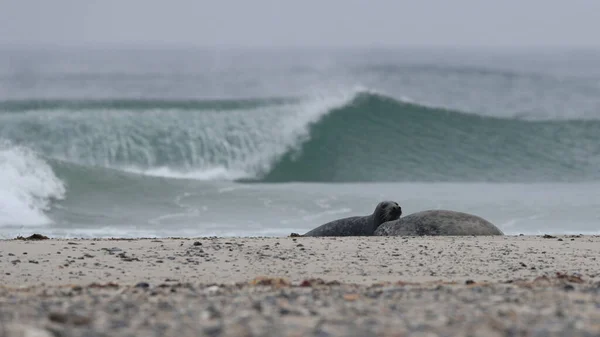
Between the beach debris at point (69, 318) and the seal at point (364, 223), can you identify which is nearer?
the beach debris at point (69, 318)

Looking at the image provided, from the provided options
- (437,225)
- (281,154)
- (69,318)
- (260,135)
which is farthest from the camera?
(260,135)

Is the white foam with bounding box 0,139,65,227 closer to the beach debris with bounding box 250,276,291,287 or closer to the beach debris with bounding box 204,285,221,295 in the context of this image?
the beach debris with bounding box 250,276,291,287

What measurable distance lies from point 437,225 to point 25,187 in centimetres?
833

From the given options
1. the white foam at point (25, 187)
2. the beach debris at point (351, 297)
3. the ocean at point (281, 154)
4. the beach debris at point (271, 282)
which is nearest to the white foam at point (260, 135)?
the ocean at point (281, 154)

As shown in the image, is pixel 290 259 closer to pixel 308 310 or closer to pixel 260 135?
pixel 308 310

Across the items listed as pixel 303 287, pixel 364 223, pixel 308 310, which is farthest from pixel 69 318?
pixel 364 223

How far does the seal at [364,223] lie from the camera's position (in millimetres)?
12227

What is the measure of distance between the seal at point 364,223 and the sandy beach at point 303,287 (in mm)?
1821

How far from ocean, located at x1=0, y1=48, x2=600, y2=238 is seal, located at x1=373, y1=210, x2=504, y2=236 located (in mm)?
2691

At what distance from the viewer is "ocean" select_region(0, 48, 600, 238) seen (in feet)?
53.0

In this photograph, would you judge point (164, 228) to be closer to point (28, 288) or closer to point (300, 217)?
point (300, 217)

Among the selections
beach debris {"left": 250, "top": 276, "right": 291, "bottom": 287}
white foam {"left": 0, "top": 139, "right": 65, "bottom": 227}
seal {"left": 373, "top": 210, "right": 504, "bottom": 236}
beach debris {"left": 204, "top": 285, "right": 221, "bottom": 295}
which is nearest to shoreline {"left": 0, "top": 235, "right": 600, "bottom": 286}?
beach debris {"left": 250, "top": 276, "right": 291, "bottom": 287}

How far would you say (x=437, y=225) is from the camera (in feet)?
37.3

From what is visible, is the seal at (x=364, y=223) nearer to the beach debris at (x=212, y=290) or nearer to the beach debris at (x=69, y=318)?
the beach debris at (x=212, y=290)
